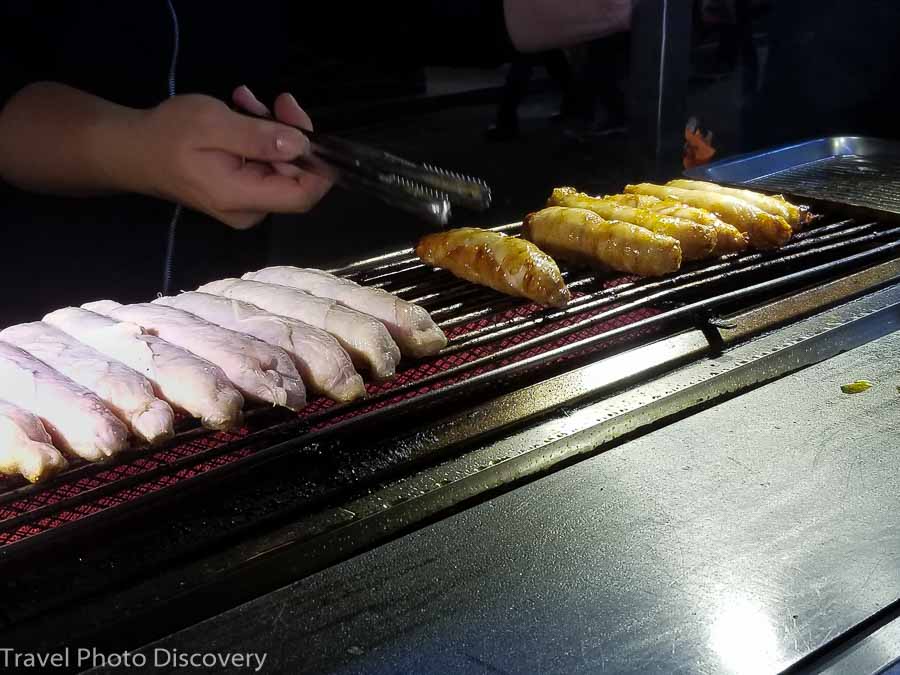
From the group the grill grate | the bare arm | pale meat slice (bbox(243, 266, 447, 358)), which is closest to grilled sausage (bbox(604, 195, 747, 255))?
the grill grate

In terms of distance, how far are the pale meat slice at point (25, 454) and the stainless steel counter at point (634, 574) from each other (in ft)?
1.71

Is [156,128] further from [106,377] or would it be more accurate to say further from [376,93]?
[376,93]

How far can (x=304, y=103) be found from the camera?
25.6ft

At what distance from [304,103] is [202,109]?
207 inches

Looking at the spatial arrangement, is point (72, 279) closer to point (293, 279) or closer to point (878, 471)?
point (293, 279)

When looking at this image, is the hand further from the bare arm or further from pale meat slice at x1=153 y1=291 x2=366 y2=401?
pale meat slice at x1=153 y1=291 x2=366 y2=401

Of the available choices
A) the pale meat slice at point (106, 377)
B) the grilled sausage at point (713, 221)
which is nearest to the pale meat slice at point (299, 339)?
the pale meat slice at point (106, 377)

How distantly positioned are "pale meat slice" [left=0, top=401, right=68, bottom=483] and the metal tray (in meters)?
3.22

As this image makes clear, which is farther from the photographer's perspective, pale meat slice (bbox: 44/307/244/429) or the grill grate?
the grill grate

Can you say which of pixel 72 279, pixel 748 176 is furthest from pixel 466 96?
pixel 72 279

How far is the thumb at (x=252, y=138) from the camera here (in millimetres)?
2596

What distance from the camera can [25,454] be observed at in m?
1.89

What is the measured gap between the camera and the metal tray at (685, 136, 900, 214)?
3.97 metres

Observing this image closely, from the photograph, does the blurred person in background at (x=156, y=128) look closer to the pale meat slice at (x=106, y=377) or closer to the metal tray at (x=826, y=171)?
the pale meat slice at (x=106, y=377)
